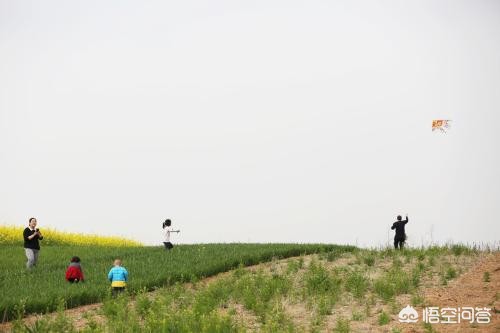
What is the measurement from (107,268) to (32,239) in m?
3.03

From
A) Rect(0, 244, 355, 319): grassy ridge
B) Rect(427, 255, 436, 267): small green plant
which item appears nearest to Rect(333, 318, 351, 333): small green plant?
Rect(0, 244, 355, 319): grassy ridge

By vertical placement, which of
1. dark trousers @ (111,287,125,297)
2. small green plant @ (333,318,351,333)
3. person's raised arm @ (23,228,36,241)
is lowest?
small green plant @ (333,318,351,333)

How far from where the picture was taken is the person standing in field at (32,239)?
24.1m

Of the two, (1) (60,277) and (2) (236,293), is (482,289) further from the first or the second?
(1) (60,277)

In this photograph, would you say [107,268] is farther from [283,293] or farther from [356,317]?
[356,317]

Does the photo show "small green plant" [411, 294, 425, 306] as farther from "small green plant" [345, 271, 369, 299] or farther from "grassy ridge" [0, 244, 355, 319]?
"grassy ridge" [0, 244, 355, 319]

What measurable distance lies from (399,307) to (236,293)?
4.76 meters

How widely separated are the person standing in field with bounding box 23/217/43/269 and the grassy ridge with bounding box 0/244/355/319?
0.40 metres

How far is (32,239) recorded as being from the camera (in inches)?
963

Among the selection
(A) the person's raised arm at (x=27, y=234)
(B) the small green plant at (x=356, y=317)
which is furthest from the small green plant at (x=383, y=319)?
(A) the person's raised arm at (x=27, y=234)

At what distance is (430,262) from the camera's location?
73.0ft

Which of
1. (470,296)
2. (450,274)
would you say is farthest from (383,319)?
(450,274)

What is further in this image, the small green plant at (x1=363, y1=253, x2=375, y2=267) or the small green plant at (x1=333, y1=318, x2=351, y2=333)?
the small green plant at (x1=363, y1=253, x2=375, y2=267)

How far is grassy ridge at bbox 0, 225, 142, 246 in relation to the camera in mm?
38438
